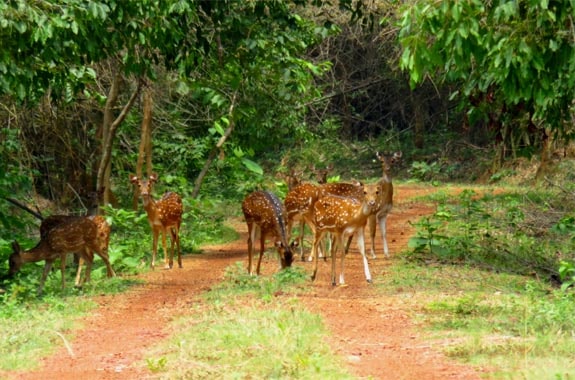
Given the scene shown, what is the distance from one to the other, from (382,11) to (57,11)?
543 inches

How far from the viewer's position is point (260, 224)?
14.1 metres

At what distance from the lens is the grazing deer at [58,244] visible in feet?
43.7

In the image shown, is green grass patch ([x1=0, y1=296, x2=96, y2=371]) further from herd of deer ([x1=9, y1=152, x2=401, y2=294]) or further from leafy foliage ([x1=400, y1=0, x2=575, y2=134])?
leafy foliage ([x1=400, y1=0, x2=575, y2=134])

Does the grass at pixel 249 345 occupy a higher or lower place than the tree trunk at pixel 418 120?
lower

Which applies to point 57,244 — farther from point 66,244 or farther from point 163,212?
point 163,212

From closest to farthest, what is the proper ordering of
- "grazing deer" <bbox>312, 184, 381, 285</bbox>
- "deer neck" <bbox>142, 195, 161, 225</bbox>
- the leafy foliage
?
the leafy foliage → "grazing deer" <bbox>312, 184, 381, 285</bbox> → "deer neck" <bbox>142, 195, 161, 225</bbox>

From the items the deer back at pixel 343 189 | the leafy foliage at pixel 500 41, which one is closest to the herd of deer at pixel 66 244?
the deer back at pixel 343 189

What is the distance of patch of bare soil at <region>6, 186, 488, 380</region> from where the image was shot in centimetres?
786

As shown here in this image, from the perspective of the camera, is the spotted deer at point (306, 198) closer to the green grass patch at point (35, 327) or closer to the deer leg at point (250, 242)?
the deer leg at point (250, 242)

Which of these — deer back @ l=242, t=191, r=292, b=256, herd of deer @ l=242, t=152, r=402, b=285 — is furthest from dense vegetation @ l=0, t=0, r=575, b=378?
deer back @ l=242, t=191, r=292, b=256

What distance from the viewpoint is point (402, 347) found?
853 cm

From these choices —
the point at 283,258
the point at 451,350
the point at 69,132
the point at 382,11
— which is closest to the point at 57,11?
the point at 283,258

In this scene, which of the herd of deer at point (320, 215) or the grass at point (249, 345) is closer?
the grass at point (249, 345)

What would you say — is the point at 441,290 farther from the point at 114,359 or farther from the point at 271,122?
the point at 271,122
